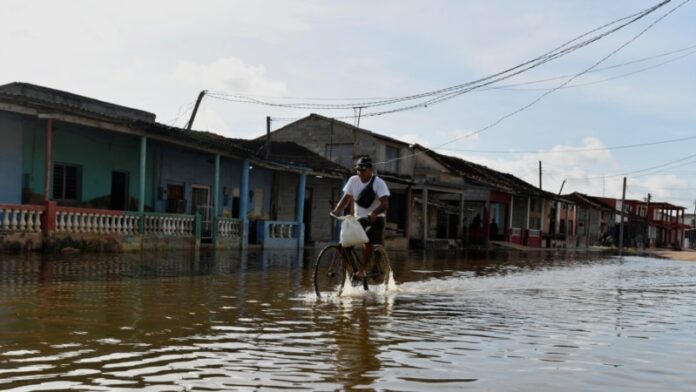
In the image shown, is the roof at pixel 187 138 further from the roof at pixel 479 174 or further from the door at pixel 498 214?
the door at pixel 498 214

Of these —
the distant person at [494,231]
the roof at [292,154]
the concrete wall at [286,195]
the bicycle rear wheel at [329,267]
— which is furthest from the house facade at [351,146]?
the bicycle rear wheel at [329,267]

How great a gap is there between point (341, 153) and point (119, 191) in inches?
694

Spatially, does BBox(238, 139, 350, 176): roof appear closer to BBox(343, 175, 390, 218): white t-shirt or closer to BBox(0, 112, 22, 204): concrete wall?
BBox(0, 112, 22, 204): concrete wall

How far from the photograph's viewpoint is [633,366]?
4.45m

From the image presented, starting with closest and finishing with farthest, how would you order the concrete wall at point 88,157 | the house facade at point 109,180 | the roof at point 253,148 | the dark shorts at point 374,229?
the dark shorts at point 374,229 < the house facade at point 109,180 < the concrete wall at point 88,157 < the roof at point 253,148

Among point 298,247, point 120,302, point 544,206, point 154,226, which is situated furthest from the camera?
point 544,206

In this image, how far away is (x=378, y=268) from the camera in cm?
884

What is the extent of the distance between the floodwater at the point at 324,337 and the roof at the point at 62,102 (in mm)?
6612

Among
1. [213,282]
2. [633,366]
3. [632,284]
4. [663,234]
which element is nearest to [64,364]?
[633,366]

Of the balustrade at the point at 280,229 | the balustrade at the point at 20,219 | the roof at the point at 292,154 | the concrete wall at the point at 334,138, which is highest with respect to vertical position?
the concrete wall at the point at 334,138

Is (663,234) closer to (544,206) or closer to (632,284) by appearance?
(544,206)

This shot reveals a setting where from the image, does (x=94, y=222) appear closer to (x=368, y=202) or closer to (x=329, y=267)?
(x=329, y=267)

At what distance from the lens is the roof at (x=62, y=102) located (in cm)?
1488

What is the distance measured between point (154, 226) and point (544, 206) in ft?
136
